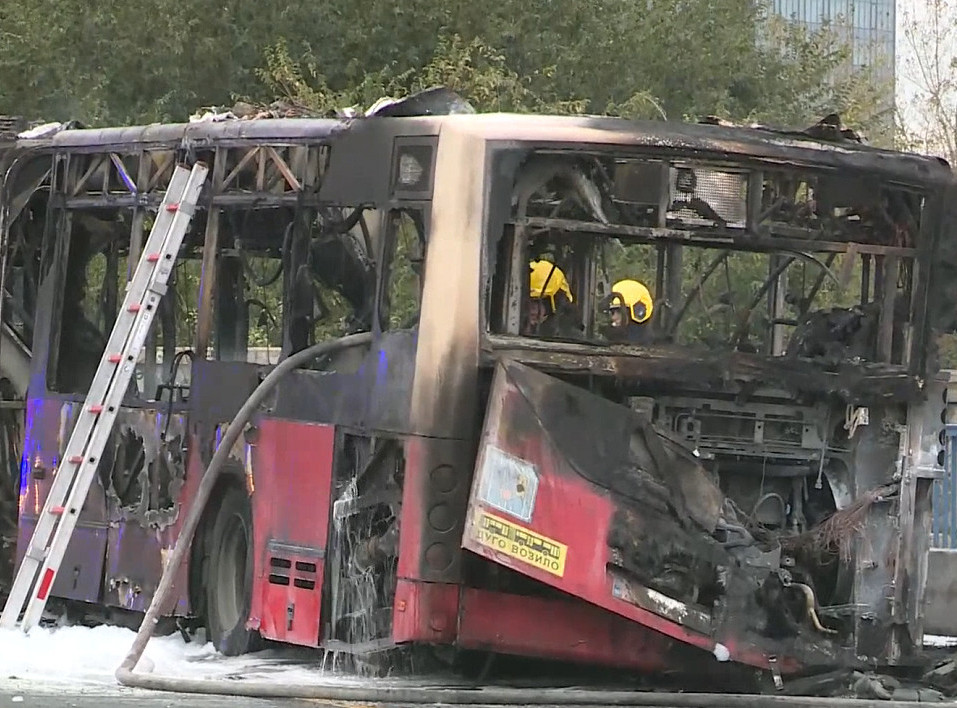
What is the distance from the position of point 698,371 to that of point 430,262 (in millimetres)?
1448

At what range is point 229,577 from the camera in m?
10.6

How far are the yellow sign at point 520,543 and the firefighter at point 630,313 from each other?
1183 mm

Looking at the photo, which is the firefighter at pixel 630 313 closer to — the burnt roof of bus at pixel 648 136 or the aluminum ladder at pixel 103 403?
the burnt roof of bus at pixel 648 136

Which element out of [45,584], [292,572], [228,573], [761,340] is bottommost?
[45,584]

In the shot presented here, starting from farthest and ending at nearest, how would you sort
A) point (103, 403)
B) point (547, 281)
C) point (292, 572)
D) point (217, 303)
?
point (217, 303), point (103, 403), point (292, 572), point (547, 281)

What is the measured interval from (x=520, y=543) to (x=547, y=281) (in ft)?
4.64

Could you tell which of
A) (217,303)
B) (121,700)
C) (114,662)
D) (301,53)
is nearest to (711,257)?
(217,303)

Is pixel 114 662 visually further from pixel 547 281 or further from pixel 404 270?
pixel 547 281

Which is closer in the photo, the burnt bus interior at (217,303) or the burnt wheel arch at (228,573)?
the burnt bus interior at (217,303)

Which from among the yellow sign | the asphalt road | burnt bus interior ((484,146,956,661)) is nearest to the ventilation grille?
the asphalt road

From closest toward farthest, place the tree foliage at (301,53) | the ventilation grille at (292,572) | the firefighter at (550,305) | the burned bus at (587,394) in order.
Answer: the burned bus at (587,394)
the firefighter at (550,305)
the ventilation grille at (292,572)
the tree foliage at (301,53)

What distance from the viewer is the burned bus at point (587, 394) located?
890 cm

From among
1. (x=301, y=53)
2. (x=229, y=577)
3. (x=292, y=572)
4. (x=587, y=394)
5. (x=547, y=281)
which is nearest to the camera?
(x=587, y=394)

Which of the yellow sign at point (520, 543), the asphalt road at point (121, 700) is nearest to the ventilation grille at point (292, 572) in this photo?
the asphalt road at point (121, 700)
